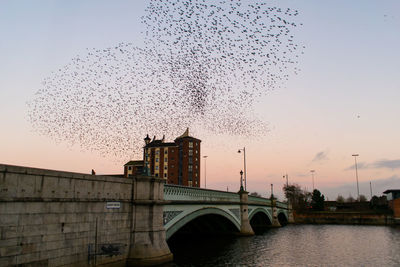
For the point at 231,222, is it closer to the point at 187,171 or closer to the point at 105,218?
the point at 105,218

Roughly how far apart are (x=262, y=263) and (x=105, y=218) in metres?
12.9

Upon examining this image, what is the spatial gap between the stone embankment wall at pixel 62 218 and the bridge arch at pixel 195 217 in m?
4.92

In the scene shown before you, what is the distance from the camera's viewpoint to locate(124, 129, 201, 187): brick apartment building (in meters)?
98.6

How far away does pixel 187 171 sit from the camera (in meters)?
97.9

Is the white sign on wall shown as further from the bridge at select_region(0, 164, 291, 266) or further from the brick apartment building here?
the brick apartment building

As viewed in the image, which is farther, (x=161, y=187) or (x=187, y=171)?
(x=187, y=171)

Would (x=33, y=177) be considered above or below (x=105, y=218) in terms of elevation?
above

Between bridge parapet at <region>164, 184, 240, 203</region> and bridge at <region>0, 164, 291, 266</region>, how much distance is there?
163 mm

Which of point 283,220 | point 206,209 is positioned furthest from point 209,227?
point 283,220

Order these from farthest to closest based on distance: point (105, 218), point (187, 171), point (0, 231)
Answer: point (187, 171), point (105, 218), point (0, 231)

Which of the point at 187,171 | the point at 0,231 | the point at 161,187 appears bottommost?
the point at 0,231

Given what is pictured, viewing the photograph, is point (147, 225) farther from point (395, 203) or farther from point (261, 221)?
point (395, 203)

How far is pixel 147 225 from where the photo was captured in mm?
20016

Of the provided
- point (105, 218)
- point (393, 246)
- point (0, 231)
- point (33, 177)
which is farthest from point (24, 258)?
point (393, 246)
